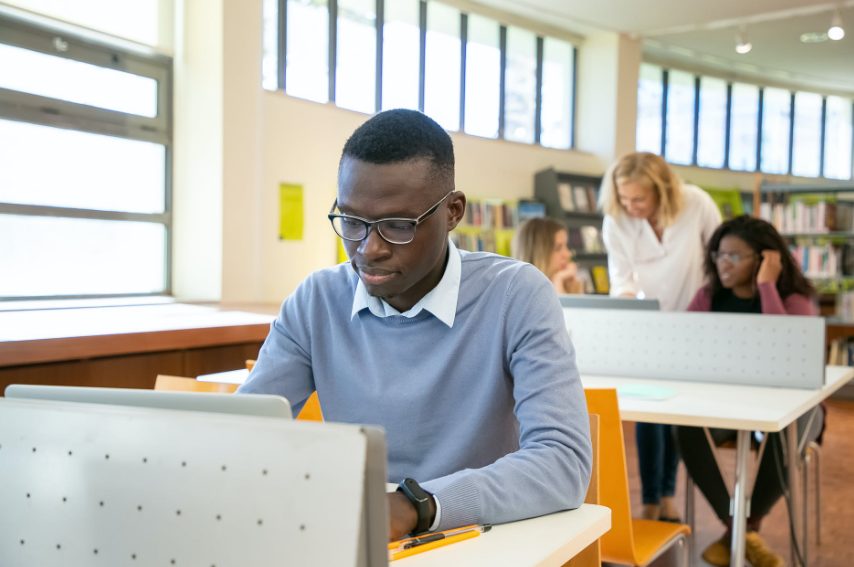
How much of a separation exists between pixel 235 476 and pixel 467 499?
40 cm

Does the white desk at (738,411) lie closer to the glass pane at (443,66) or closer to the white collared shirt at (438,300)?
the white collared shirt at (438,300)

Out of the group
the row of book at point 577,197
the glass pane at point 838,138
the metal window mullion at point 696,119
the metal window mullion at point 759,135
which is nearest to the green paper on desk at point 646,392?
the row of book at point 577,197

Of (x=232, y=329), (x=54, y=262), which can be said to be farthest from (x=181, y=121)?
(x=232, y=329)

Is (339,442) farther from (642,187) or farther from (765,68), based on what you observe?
(765,68)

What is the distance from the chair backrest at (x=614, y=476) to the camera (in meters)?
1.74

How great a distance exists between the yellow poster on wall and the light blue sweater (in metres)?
3.61

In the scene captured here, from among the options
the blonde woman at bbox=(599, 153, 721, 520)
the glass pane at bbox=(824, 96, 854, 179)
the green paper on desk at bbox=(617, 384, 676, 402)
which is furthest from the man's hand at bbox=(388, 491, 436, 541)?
the glass pane at bbox=(824, 96, 854, 179)

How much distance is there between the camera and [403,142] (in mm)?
1144

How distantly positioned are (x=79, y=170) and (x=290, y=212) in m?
1.29

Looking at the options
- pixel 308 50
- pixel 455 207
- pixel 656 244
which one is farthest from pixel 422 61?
pixel 455 207

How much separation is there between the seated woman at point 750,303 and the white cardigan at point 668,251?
196 millimetres

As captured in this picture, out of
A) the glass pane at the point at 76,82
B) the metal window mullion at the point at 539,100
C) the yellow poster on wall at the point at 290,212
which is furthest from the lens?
the metal window mullion at the point at 539,100

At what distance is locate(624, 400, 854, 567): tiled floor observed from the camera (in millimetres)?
2962

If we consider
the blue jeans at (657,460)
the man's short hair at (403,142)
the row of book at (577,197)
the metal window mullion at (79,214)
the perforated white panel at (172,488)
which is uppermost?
the row of book at (577,197)
